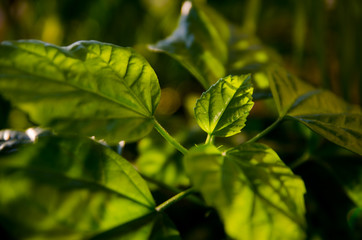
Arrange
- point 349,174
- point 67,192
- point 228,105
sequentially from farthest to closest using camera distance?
point 349,174 < point 228,105 < point 67,192

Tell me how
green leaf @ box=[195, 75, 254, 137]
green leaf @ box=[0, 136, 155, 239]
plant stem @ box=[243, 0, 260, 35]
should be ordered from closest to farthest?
green leaf @ box=[0, 136, 155, 239] → green leaf @ box=[195, 75, 254, 137] → plant stem @ box=[243, 0, 260, 35]

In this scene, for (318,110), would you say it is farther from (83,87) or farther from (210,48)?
(83,87)

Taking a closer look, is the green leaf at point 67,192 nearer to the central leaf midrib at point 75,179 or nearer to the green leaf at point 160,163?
the central leaf midrib at point 75,179

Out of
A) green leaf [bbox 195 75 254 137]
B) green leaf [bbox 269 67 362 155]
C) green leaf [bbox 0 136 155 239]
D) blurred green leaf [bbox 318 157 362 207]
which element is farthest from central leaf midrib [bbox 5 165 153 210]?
blurred green leaf [bbox 318 157 362 207]

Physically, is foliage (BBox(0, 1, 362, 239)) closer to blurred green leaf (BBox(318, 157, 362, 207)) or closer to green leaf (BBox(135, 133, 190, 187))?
blurred green leaf (BBox(318, 157, 362, 207))

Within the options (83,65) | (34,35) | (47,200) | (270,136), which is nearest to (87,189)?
(47,200)

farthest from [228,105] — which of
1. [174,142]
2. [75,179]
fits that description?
[75,179]

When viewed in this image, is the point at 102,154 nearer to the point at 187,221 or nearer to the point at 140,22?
the point at 187,221
